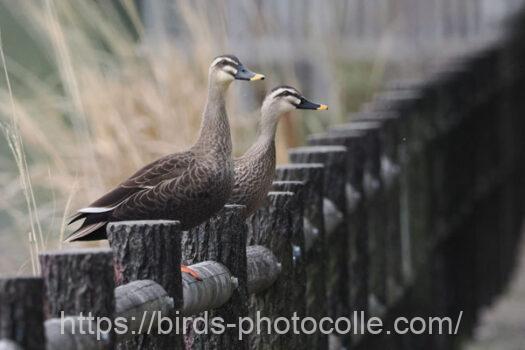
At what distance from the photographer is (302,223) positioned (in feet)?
15.0

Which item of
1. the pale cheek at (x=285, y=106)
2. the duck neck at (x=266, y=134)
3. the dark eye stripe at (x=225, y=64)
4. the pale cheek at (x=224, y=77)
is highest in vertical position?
the dark eye stripe at (x=225, y=64)

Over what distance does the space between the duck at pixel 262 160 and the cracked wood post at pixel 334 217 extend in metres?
0.69

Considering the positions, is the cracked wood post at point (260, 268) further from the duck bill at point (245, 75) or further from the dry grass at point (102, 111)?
the dry grass at point (102, 111)

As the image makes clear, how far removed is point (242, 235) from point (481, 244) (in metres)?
6.73

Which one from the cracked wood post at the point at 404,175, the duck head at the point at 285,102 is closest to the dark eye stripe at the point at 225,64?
the duck head at the point at 285,102

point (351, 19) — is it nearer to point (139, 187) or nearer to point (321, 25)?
point (321, 25)

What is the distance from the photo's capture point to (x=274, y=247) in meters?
4.37

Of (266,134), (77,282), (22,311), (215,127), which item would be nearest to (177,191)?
(215,127)

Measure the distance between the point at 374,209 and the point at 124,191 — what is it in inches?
104

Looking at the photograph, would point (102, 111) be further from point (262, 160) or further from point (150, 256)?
point (150, 256)

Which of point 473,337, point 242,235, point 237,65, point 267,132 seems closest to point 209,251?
point 242,235

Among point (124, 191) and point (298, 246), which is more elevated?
point (124, 191)

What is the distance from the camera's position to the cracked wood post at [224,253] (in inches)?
147

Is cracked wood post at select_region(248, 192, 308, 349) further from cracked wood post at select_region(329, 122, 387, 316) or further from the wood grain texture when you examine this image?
cracked wood post at select_region(329, 122, 387, 316)
